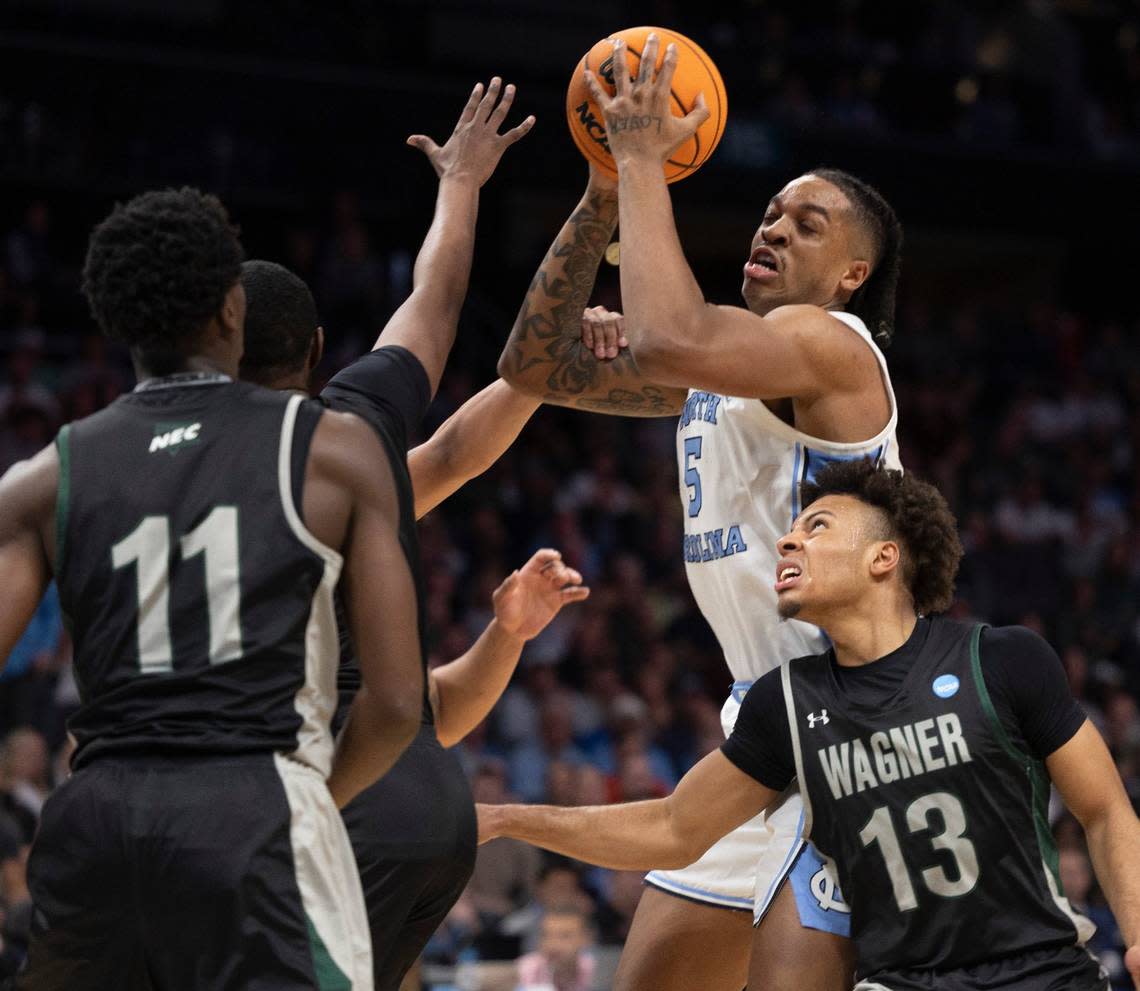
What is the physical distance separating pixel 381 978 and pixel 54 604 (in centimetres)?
663

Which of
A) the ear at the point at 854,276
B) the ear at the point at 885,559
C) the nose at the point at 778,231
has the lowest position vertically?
the ear at the point at 885,559

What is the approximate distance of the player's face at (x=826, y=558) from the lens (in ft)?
12.3

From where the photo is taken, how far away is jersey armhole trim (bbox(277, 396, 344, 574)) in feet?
9.52

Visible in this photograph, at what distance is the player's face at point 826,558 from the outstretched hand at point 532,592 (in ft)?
2.00

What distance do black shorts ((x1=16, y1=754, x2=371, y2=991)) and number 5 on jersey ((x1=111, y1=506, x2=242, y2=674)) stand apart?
18 cm

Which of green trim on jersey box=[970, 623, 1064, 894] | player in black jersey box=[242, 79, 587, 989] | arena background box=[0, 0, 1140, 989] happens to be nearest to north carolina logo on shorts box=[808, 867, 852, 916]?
green trim on jersey box=[970, 623, 1064, 894]

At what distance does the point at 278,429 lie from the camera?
9.68 ft

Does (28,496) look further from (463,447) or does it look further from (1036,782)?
(1036,782)

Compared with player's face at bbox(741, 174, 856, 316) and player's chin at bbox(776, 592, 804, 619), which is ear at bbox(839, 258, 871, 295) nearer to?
player's face at bbox(741, 174, 856, 316)

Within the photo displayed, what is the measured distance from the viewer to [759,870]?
156 inches

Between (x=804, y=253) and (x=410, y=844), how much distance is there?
5.75 feet

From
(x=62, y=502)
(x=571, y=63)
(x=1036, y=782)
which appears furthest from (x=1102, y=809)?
(x=571, y=63)

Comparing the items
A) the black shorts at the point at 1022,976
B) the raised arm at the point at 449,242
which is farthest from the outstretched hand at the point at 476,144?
the black shorts at the point at 1022,976

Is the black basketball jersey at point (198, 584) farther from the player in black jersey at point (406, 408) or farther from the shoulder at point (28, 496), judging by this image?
the player in black jersey at point (406, 408)
